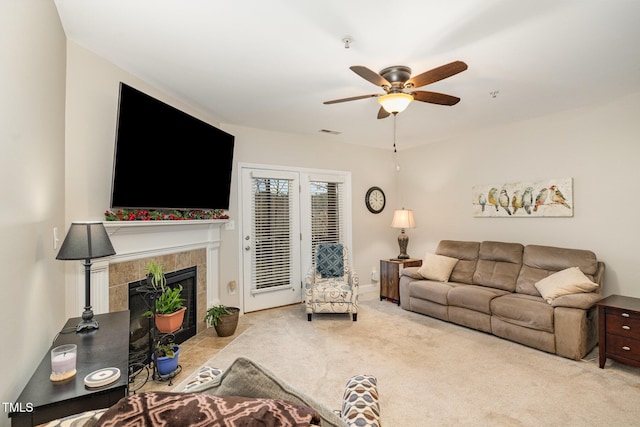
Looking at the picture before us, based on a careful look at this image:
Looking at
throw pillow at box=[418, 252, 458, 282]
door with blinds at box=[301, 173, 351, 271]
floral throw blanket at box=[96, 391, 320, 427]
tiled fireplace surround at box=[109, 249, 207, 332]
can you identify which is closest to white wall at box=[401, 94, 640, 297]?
throw pillow at box=[418, 252, 458, 282]

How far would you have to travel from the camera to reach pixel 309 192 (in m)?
5.04

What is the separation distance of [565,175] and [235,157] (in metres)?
4.16

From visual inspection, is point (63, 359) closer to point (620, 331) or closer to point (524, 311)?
point (524, 311)

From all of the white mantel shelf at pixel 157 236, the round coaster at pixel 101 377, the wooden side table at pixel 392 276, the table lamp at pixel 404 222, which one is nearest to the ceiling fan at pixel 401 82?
the round coaster at pixel 101 377

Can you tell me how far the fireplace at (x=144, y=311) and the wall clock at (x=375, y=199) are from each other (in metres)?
3.17

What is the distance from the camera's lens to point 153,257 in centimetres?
301

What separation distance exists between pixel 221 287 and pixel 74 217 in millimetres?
2185

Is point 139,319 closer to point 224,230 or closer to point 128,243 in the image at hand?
point 128,243

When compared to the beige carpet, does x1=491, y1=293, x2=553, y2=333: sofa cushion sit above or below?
above

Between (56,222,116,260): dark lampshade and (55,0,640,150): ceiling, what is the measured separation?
1.32 m

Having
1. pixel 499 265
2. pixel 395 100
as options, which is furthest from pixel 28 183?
pixel 499 265

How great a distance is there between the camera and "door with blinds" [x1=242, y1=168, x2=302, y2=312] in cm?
446

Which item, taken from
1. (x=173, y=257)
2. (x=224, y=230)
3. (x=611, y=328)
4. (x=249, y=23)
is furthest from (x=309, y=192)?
(x=611, y=328)

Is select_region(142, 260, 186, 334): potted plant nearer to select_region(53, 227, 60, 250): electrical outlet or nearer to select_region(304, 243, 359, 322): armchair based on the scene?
select_region(53, 227, 60, 250): electrical outlet
